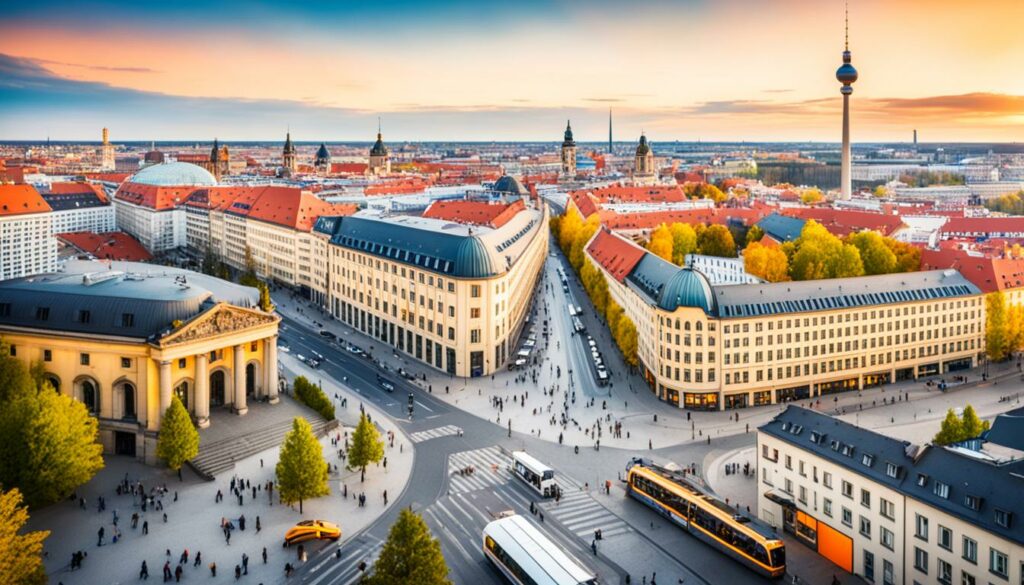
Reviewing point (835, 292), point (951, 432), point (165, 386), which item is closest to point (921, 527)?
point (951, 432)

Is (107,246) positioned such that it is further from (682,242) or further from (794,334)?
(794,334)

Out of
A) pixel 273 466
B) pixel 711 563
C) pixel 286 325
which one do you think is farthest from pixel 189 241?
pixel 711 563

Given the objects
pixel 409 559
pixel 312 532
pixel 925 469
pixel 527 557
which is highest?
pixel 925 469

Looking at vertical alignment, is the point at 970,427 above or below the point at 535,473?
above

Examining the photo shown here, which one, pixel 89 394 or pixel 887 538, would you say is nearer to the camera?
pixel 887 538

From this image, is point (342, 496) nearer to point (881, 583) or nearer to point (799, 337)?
point (881, 583)

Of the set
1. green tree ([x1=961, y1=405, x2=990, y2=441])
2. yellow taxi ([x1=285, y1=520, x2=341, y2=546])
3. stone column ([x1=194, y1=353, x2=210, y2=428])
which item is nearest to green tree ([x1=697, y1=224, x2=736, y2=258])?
green tree ([x1=961, y1=405, x2=990, y2=441])

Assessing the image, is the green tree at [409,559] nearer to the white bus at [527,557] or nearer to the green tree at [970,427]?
the white bus at [527,557]
